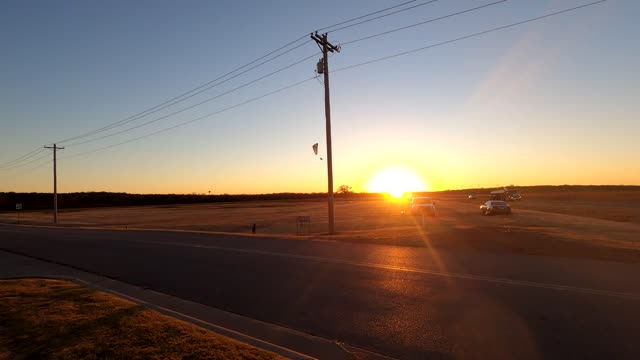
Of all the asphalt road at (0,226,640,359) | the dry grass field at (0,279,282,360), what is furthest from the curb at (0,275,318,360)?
the asphalt road at (0,226,640,359)

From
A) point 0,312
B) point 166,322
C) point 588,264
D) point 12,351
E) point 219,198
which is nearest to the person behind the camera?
point 12,351

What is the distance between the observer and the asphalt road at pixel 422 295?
20.6 feet

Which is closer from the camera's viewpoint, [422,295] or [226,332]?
[226,332]

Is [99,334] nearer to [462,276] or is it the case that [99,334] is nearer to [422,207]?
[462,276]

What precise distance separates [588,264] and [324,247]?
8.99 meters

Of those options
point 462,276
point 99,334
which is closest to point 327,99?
point 462,276

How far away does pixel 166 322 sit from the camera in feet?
22.9

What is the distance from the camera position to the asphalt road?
6.29 metres

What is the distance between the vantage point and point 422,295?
9.13m

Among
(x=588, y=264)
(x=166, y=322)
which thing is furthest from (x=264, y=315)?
(x=588, y=264)

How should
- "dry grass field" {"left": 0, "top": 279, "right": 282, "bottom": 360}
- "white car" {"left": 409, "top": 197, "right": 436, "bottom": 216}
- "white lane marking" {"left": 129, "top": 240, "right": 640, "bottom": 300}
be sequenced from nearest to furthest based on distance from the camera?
"dry grass field" {"left": 0, "top": 279, "right": 282, "bottom": 360}
"white lane marking" {"left": 129, "top": 240, "right": 640, "bottom": 300}
"white car" {"left": 409, "top": 197, "right": 436, "bottom": 216}

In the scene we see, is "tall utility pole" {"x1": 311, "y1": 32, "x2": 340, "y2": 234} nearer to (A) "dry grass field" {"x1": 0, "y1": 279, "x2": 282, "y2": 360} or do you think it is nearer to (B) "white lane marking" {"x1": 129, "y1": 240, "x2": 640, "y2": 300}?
(B) "white lane marking" {"x1": 129, "y1": 240, "x2": 640, "y2": 300}

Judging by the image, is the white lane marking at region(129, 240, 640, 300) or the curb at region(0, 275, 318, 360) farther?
the white lane marking at region(129, 240, 640, 300)

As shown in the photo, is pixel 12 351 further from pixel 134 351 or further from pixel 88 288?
pixel 88 288
